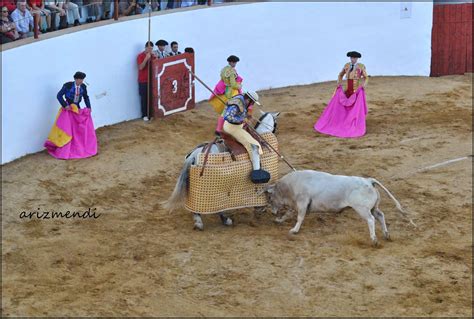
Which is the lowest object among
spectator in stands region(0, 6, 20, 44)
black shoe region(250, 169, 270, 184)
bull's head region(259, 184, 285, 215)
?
bull's head region(259, 184, 285, 215)

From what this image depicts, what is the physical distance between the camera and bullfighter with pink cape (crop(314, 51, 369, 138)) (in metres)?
13.9

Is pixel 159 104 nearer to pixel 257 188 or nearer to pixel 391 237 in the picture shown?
pixel 257 188

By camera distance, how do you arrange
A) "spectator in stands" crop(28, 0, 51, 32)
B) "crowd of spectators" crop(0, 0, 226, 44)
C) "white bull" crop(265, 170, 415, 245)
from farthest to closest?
"spectator in stands" crop(28, 0, 51, 32) → "crowd of spectators" crop(0, 0, 226, 44) → "white bull" crop(265, 170, 415, 245)

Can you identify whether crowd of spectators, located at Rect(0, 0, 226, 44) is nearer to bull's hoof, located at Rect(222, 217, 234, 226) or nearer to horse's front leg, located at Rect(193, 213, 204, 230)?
horse's front leg, located at Rect(193, 213, 204, 230)

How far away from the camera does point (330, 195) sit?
31.9ft

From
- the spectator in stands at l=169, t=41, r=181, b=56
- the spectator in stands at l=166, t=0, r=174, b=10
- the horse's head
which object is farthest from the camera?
the spectator in stands at l=166, t=0, r=174, b=10

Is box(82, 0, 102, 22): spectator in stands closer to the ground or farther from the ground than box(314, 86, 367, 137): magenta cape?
farther from the ground

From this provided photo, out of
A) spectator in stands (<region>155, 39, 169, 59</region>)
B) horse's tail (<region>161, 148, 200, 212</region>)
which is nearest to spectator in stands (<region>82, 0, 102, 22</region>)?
spectator in stands (<region>155, 39, 169, 59</region>)

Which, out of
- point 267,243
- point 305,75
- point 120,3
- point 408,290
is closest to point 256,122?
point 267,243

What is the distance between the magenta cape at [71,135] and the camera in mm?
12492

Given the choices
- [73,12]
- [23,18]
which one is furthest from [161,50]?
[23,18]

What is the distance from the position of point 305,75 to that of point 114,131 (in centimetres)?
456

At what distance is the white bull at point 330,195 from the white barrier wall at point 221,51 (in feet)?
12.8

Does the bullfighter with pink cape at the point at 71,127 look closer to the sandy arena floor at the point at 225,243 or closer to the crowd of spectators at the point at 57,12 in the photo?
the sandy arena floor at the point at 225,243
